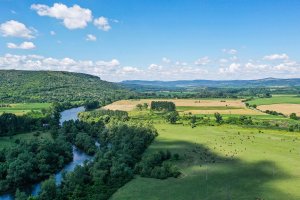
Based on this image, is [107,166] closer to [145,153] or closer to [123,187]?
[123,187]

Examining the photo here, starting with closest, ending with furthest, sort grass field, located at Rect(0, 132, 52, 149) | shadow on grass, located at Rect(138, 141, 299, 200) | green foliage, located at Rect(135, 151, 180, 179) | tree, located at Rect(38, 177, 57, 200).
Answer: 1. tree, located at Rect(38, 177, 57, 200)
2. shadow on grass, located at Rect(138, 141, 299, 200)
3. green foliage, located at Rect(135, 151, 180, 179)
4. grass field, located at Rect(0, 132, 52, 149)

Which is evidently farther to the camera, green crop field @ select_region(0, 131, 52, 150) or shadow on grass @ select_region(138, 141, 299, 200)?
green crop field @ select_region(0, 131, 52, 150)

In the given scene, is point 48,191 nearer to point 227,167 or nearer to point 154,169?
point 154,169

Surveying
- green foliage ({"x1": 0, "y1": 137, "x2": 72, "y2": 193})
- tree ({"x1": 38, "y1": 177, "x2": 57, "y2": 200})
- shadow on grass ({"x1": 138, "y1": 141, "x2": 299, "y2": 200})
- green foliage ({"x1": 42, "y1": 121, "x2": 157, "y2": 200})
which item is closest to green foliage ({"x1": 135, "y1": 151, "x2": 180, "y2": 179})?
shadow on grass ({"x1": 138, "y1": 141, "x2": 299, "y2": 200})

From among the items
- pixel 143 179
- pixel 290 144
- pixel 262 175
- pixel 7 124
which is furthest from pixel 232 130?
pixel 7 124

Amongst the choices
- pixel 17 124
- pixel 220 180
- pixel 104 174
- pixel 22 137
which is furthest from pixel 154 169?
pixel 17 124

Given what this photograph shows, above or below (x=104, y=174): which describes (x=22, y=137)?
below

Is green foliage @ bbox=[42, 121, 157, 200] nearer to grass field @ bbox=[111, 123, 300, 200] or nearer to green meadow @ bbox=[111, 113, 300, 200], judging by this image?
green meadow @ bbox=[111, 113, 300, 200]
